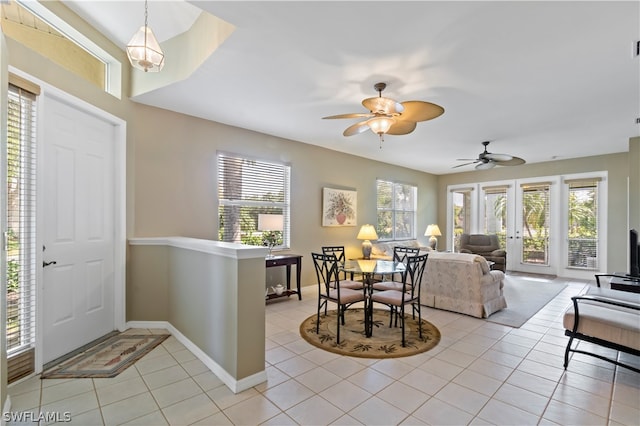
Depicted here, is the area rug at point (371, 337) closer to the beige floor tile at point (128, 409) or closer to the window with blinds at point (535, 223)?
the beige floor tile at point (128, 409)

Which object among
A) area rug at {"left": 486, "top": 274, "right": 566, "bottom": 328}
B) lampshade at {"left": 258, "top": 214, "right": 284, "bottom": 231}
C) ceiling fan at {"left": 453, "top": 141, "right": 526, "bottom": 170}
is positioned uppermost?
ceiling fan at {"left": 453, "top": 141, "right": 526, "bottom": 170}

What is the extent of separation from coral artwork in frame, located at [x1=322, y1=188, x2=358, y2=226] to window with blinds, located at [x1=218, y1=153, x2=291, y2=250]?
2.86 feet

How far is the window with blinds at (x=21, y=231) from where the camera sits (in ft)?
7.66

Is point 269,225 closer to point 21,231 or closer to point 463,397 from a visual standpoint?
point 21,231

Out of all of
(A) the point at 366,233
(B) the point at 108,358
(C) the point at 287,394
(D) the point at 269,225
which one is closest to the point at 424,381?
(C) the point at 287,394

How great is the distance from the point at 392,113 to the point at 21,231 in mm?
3251

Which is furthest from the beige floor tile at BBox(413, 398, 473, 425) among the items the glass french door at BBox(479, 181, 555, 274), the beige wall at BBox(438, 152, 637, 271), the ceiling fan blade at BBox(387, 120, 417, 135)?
the glass french door at BBox(479, 181, 555, 274)

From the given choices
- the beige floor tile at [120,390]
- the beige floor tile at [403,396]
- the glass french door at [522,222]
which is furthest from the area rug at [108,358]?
the glass french door at [522,222]

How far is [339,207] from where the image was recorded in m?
6.11

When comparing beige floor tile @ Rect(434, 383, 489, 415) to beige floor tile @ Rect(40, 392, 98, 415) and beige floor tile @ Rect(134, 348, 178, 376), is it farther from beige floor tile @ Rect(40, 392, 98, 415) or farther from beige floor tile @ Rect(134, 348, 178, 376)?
beige floor tile @ Rect(40, 392, 98, 415)

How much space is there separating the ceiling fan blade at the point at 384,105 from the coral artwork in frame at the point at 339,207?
3.07m

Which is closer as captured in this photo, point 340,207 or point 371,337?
point 371,337

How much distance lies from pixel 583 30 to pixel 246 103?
315cm

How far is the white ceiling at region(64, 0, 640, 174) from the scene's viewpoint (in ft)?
6.86
